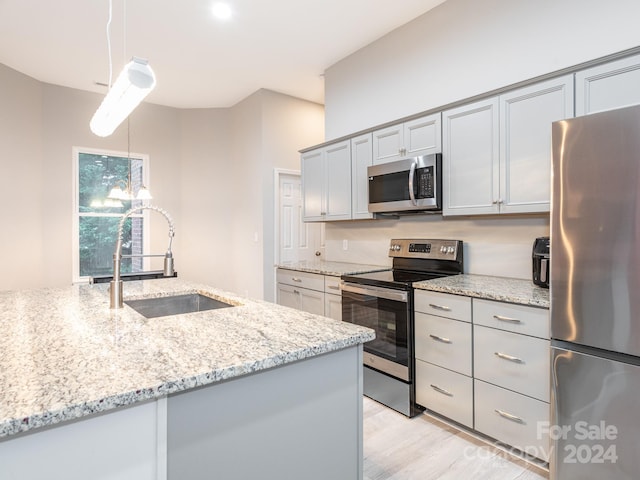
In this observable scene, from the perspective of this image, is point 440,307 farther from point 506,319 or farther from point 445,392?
point 445,392

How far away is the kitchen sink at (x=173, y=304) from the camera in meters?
2.06

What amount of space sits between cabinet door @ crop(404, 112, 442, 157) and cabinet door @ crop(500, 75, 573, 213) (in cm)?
48

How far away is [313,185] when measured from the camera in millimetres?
3953

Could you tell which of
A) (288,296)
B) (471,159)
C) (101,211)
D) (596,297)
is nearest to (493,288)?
(596,297)

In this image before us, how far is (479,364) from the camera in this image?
2.16 meters

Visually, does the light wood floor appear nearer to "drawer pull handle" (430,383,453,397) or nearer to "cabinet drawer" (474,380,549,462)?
"cabinet drawer" (474,380,549,462)

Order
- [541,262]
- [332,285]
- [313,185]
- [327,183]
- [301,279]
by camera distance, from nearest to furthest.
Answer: [541,262]
[332,285]
[301,279]
[327,183]
[313,185]

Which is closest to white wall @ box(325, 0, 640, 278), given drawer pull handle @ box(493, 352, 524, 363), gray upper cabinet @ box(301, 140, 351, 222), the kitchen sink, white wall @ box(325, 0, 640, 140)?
white wall @ box(325, 0, 640, 140)

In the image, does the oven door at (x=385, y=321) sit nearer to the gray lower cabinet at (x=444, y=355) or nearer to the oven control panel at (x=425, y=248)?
the gray lower cabinet at (x=444, y=355)

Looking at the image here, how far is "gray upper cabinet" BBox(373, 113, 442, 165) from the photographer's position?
2756 mm

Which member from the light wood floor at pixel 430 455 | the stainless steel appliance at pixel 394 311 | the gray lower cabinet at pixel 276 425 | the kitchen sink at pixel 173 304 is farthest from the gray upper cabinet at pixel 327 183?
the gray lower cabinet at pixel 276 425

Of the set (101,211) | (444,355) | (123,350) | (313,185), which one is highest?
(313,185)

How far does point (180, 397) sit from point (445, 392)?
6.23 feet

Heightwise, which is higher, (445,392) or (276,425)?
(276,425)
